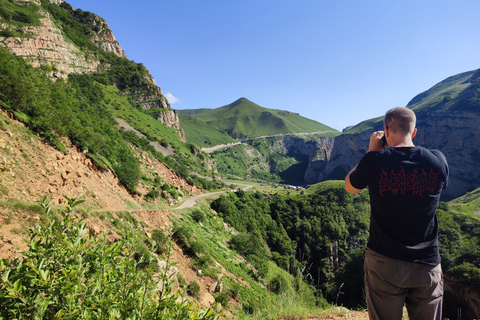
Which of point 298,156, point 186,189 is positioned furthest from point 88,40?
point 298,156

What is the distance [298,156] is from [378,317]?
20350 cm

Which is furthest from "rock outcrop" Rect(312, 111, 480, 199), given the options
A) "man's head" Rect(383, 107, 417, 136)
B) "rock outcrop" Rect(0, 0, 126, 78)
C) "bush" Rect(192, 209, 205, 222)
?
"rock outcrop" Rect(0, 0, 126, 78)

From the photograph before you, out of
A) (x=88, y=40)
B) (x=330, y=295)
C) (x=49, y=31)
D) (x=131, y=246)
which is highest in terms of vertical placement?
(x=88, y=40)

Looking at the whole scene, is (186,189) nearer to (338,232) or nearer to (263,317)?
(263,317)

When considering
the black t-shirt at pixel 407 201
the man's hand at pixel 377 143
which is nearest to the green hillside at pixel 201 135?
the man's hand at pixel 377 143

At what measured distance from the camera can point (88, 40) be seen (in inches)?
2980

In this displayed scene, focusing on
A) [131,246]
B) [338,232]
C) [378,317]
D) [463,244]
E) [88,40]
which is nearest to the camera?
[378,317]

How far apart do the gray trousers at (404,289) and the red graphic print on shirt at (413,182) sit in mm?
804

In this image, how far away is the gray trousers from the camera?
91.3 inches

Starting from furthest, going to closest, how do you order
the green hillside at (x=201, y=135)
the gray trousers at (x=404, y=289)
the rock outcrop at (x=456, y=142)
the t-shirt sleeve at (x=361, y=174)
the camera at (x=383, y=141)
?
1. the green hillside at (x=201, y=135)
2. the rock outcrop at (x=456, y=142)
3. the camera at (x=383, y=141)
4. the t-shirt sleeve at (x=361, y=174)
5. the gray trousers at (x=404, y=289)

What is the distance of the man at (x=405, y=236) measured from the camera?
233 cm

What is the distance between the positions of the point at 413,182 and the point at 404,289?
123cm

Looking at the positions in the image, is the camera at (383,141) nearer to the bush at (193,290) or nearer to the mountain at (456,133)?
the bush at (193,290)

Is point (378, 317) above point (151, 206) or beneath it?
above
